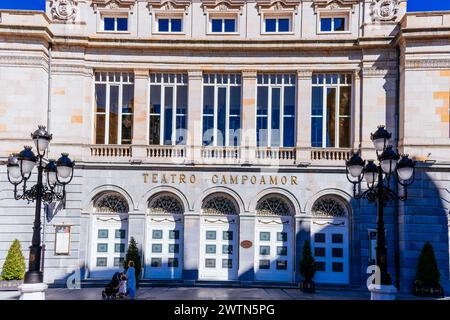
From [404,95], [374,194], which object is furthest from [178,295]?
[404,95]

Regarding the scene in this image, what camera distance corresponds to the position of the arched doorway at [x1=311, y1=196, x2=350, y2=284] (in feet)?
77.8

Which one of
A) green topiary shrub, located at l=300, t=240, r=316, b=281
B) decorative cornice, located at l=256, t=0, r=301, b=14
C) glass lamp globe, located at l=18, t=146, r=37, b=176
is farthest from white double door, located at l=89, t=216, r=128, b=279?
decorative cornice, located at l=256, t=0, r=301, b=14

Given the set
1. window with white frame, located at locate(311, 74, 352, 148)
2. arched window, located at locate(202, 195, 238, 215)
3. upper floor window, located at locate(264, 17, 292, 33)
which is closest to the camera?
arched window, located at locate(202, 195, 238, 215)

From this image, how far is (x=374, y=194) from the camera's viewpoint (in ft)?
47.3

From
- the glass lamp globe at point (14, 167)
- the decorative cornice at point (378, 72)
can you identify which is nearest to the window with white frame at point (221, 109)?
the decorative cornice at point (378, 72)

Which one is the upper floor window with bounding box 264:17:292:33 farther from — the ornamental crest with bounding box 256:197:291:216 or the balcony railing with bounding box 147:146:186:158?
the ornamental crest with bounding box 256:197:291:216

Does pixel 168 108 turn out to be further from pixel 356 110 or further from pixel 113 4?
pixel 356 110

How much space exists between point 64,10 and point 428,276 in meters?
18.9

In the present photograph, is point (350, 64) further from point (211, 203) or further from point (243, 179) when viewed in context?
point (211, 203)

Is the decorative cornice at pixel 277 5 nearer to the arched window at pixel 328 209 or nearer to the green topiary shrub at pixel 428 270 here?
the arched window at pixel 328 209

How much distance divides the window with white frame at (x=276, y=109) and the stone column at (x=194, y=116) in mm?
2591

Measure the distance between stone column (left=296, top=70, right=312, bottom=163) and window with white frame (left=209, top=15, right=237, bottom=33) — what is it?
12.2 feet

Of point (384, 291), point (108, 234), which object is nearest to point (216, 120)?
point (108, 234)
